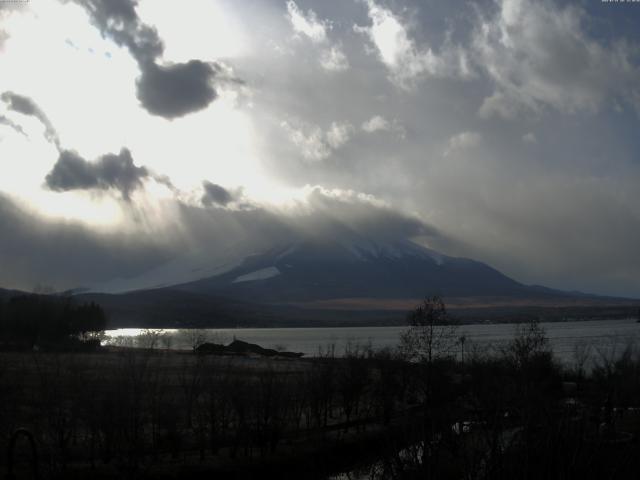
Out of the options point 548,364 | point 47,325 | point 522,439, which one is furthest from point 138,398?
point 47,325

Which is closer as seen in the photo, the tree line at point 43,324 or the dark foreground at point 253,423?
the dark foreground at point 253,423

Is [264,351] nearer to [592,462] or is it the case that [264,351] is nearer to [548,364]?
[548,364]

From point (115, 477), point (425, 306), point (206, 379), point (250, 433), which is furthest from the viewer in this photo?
point (425, 306)

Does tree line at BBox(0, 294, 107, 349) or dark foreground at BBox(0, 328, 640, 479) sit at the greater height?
tree line at BBox(0, 294, 107, 349)

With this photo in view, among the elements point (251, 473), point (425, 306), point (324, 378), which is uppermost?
point (425, 306)

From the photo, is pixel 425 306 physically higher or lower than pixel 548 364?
higher

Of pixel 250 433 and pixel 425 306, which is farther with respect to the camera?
pixel 425 306

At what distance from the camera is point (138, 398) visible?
31062mm

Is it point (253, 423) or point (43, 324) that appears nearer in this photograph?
point (253, 423)

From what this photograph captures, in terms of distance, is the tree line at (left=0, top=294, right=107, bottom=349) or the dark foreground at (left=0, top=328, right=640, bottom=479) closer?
the dark foreground at (left=0, top=328, right=640, bottom=479)

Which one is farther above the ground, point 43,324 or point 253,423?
point 43,324

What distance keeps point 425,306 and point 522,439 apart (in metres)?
37.8

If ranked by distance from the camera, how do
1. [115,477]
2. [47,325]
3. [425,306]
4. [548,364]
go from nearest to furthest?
[115,477] → [425,306] → [548,364] → [47,325]

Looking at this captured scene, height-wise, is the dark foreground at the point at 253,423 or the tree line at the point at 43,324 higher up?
the tree line at the point at 43,324
